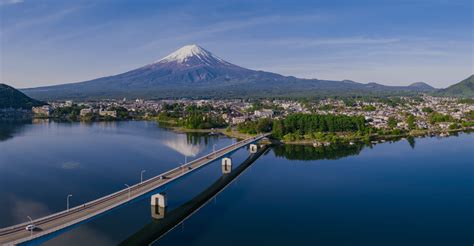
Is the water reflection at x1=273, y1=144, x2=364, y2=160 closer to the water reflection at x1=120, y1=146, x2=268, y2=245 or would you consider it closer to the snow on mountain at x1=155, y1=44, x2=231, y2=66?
the water reflection at x1=120, y1=146, x2=268, y2=245

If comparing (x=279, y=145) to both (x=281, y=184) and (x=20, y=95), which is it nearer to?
(x=281, y=184)

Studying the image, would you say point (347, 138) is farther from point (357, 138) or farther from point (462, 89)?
point (462, 89)

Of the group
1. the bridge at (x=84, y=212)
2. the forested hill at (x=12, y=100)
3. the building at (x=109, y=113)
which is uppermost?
the forested hill at (x=12, y=100)

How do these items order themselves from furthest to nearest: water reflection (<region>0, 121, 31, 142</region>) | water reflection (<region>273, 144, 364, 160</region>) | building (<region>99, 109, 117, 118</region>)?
building (<region>99, 109, 117, 118</region>)
water reflection (<region>0, 121, 31, 142</region>)
water reflection (<region>273, 144, 364, 160</region>)

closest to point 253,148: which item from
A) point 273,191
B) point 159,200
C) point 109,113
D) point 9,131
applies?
point 273,191

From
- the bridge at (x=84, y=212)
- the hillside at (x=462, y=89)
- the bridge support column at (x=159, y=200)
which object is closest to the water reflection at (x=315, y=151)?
the bridge at (x=84, y=212)

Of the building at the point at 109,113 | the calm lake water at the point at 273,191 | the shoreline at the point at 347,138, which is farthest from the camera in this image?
the building at the point at 109,113

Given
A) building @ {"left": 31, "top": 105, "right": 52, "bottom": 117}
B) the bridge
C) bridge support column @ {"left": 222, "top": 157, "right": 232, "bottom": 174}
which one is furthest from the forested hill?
the bridge

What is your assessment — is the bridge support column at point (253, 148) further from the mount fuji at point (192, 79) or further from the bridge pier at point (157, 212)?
the mount fuji at point (192, 79)
